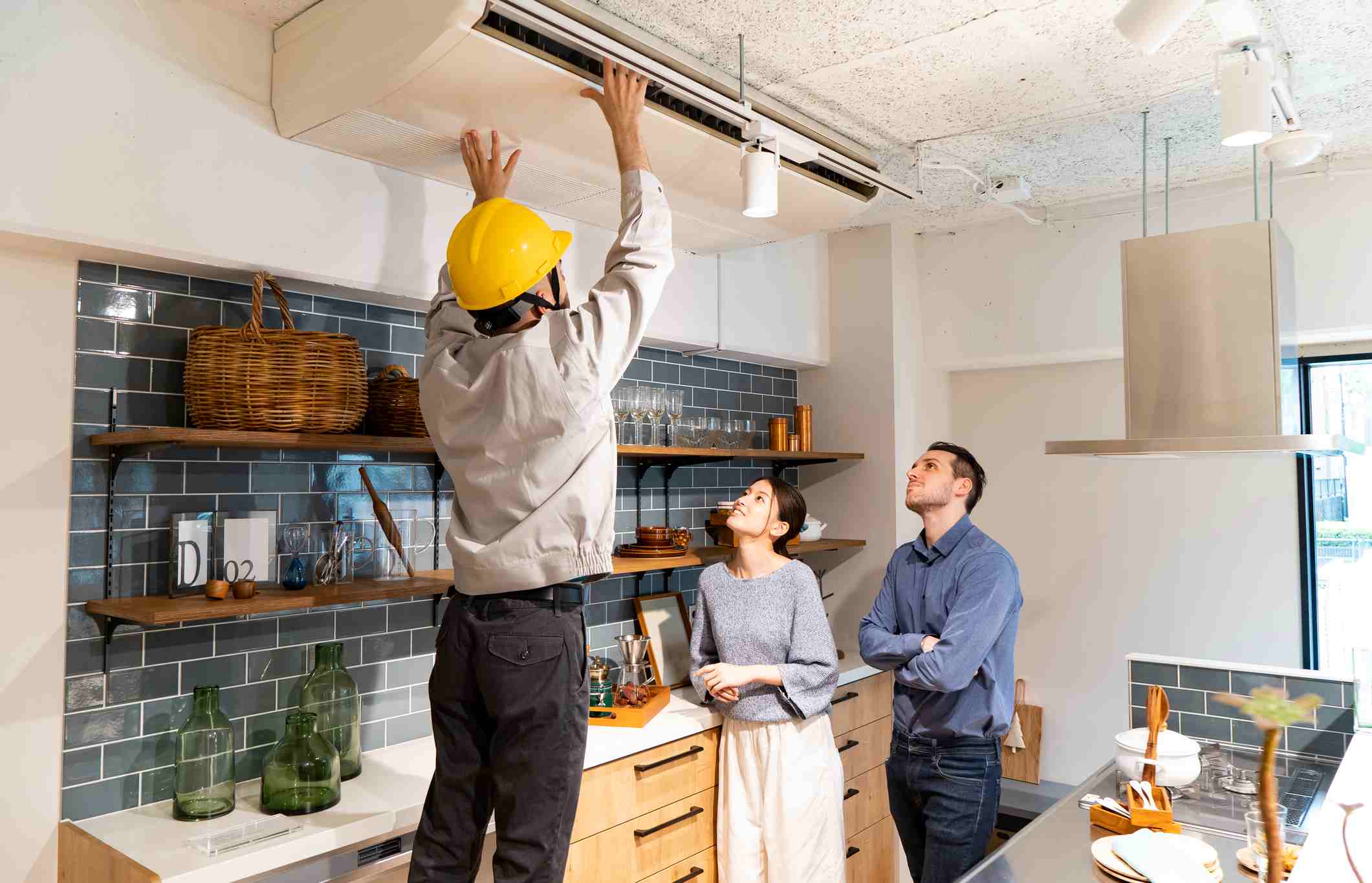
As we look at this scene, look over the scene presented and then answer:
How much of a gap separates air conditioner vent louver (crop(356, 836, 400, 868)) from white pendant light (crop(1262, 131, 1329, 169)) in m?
2.78

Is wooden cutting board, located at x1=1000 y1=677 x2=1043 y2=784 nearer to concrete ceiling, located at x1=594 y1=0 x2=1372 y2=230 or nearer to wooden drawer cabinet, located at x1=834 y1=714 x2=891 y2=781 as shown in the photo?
wooden drawer cabinet, located at x1=834 y1=714 x2=891 y2=781

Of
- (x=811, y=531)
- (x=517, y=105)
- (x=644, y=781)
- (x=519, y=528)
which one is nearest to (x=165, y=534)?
(x=519, y=528)

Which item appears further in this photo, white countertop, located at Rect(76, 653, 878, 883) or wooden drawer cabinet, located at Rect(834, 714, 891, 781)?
wooden drawer cabinet, located at Rect(834, 714, 891, 781)

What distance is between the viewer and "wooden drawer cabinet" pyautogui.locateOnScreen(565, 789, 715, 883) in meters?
2.56

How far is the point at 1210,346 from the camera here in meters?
2.54

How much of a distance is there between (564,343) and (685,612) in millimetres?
2097

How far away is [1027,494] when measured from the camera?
169 inches

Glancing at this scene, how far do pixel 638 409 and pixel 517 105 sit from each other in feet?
4.49

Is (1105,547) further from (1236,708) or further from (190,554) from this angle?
(190,554)

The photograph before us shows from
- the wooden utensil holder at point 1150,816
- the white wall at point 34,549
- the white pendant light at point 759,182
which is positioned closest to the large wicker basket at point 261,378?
the white wall at point 34,549

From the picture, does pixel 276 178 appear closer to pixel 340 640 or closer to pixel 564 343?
pixel 564 343

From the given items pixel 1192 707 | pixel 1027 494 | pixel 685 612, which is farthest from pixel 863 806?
pixel 1027 494

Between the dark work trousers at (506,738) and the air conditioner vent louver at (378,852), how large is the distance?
232mm

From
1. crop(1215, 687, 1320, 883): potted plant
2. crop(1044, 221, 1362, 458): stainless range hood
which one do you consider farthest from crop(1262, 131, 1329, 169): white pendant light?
crop(1215, 687, 1320, 883): potted plant
